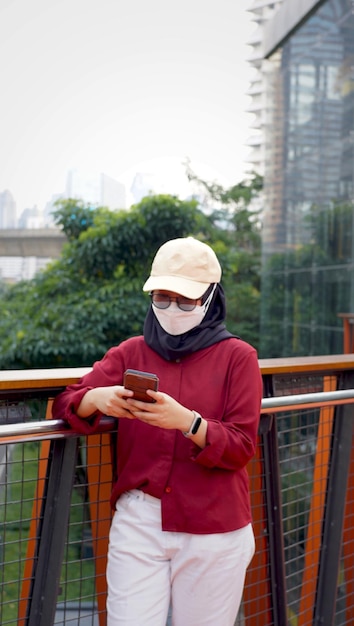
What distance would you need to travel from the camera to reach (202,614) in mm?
2191

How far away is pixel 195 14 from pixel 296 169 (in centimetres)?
2612

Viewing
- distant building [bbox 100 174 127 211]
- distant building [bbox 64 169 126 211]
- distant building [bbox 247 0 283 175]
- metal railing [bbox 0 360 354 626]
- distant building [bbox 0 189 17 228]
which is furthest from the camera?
distant building [bbox 64 169 126 211]

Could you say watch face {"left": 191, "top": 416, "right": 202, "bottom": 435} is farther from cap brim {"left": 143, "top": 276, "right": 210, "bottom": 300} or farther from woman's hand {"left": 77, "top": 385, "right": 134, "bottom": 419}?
cap brim {"left": 143, "top": 276, "right": 210, "bottom": 300}

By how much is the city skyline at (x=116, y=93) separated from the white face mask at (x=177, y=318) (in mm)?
28326

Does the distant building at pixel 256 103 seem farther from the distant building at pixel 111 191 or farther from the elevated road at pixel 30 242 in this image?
the elevated road at pixel 30 242

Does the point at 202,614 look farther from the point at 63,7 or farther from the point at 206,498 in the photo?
the point at 63,7

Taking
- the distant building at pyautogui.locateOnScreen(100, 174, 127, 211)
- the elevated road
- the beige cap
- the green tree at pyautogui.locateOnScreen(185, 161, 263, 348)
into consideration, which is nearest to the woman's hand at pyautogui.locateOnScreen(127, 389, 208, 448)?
the beige cap

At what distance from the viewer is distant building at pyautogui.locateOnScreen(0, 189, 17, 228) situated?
99.2ft

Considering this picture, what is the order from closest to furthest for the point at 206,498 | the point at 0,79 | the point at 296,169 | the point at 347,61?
the point at 206,498
the point at 347,61
the point at 296,169
the point at 0,79

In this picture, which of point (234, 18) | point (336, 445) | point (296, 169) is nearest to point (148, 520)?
point (336, 445)

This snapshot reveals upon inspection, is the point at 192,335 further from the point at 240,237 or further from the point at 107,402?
the point at 240,237

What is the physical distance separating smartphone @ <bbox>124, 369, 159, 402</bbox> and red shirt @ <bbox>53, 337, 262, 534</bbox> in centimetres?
23

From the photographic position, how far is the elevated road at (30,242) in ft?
87.5

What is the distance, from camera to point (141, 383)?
1.98 metres
